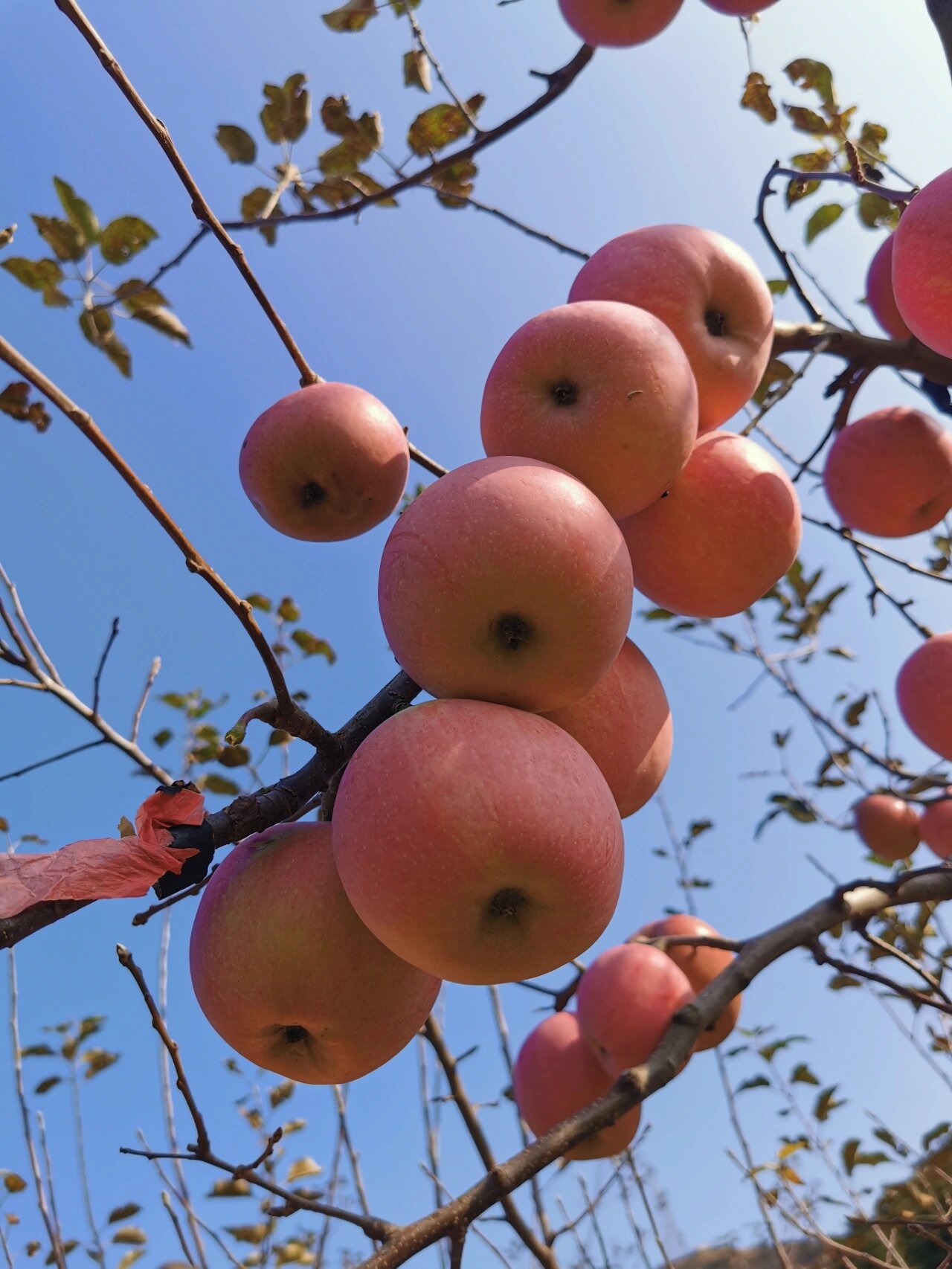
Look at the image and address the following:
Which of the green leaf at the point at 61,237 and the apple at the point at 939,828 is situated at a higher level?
the green leaf at the point at 61,237

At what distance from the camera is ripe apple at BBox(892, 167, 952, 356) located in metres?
1.28

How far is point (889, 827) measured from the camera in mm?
3465

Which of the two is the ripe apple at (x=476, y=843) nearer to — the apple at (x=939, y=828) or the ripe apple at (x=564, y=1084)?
the ripe apple at (x=564, y=1084)

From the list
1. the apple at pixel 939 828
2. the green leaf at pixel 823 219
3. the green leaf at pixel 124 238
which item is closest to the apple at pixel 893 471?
the green leaf at pixel 823 219

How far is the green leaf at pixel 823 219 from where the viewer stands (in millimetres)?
2488

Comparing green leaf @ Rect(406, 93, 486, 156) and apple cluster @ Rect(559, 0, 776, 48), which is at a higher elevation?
apple cluster @ Rect(559, 0, 776, 48)

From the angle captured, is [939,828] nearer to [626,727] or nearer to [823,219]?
[823,219]

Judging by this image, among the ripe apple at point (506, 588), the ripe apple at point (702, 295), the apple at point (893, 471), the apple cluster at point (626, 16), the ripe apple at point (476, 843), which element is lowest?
the ripe apple at point (476, 843)

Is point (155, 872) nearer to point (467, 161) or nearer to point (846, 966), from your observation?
point (846, 966)

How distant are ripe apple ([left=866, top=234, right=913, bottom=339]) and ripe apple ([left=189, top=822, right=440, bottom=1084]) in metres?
2.20

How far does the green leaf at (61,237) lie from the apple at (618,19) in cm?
176

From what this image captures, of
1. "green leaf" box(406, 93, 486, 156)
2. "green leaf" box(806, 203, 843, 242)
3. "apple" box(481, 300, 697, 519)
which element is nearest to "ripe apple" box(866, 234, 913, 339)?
"green leaf" box(806, 203, 843, 242)

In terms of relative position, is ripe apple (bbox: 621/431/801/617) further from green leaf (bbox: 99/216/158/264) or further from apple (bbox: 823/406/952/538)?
green leaf (bbox: 99/216/158/264)

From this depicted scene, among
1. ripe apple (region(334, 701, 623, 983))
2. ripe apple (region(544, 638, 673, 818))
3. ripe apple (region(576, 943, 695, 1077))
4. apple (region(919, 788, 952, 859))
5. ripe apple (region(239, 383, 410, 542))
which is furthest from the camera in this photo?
apple (region(919, 788, 952, 859))
